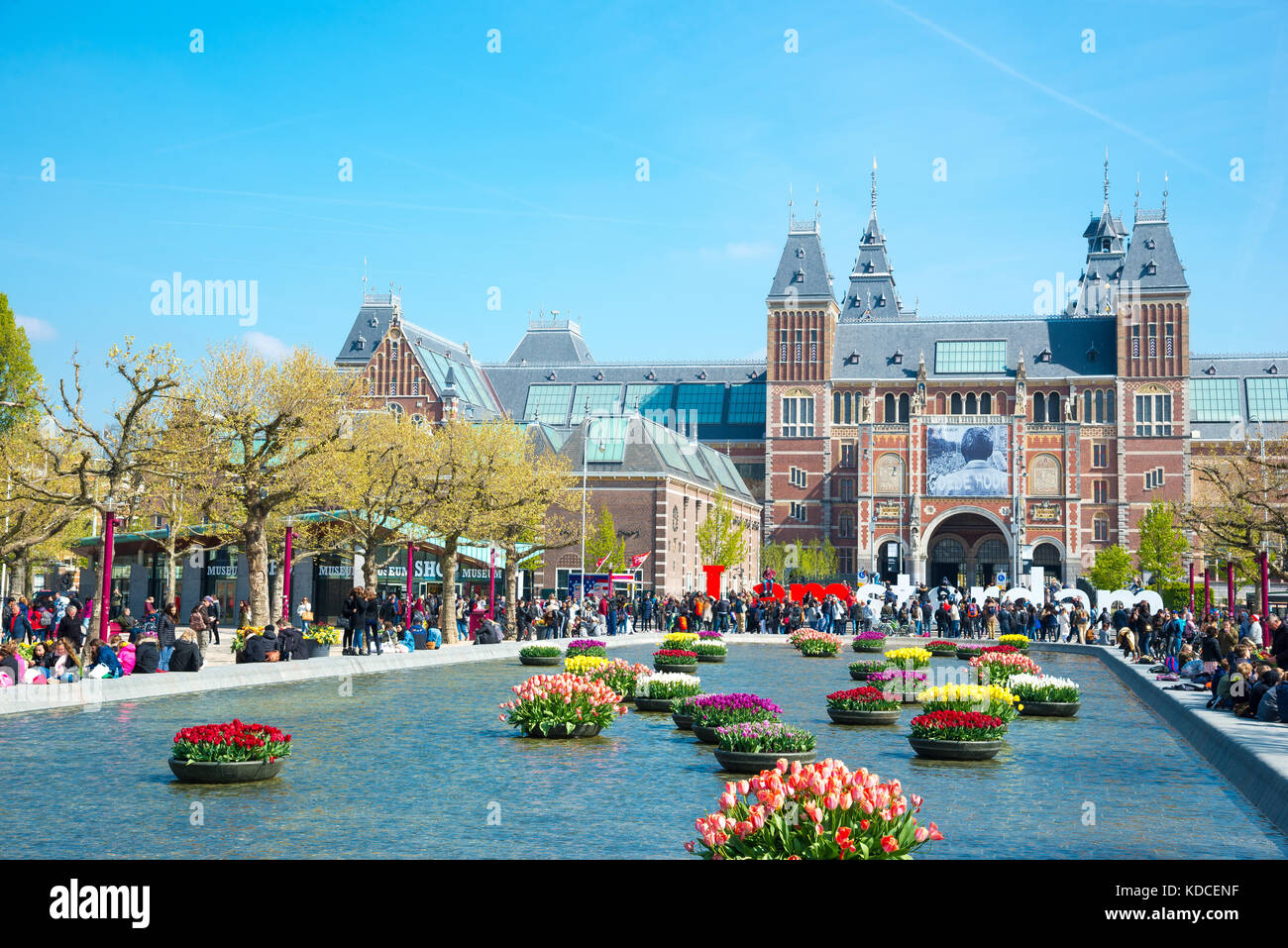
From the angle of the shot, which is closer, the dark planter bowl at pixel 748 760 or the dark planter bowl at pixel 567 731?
the dark planter bowl at pixel 748 760

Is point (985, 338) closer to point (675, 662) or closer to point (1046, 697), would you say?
point (675, 662)

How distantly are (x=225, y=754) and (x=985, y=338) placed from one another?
84.4 metres

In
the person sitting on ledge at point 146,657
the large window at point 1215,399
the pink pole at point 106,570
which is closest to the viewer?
the person sitting on ledge at point 146,657

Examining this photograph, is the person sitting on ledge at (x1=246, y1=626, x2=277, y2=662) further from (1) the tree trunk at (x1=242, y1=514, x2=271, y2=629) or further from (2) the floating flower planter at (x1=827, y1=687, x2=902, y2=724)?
(2) the floating flower planter at (x1=827, y1=687, x2=902, y2=724)

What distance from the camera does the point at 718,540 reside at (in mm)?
69062

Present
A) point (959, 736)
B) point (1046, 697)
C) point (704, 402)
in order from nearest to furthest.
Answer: point (959, 736) < point (1046, 697) < point (704, 402)

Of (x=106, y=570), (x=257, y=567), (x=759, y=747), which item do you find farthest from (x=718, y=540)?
(x=759, y=747)

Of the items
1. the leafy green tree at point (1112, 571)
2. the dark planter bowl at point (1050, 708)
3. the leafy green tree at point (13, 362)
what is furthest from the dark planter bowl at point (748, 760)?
the leafy green tree at point (1112, 571)

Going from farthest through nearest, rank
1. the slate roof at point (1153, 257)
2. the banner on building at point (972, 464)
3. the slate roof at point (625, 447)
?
the slate roof at point (1153, 257) < the banner on building at point (972, 464) < the slate roof at point (625, 447)

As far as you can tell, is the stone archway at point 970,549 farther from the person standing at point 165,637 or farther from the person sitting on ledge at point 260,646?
the person standing at point 165,637

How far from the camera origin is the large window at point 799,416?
3533 inches

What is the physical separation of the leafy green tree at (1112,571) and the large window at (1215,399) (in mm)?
24943
